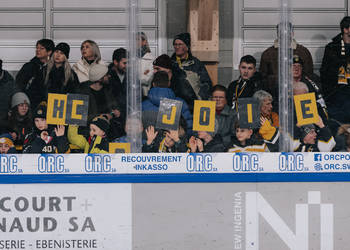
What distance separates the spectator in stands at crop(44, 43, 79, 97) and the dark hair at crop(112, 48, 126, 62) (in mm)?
306

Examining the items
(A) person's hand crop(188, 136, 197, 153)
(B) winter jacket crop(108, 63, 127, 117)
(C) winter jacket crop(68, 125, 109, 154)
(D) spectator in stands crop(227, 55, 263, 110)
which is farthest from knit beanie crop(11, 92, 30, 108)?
(D) spectator in stands crop(227, 55, 263, 110)

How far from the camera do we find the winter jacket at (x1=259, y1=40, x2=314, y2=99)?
10.3 feet

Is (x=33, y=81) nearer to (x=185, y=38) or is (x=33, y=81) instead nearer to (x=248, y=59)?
(x=185, y=38)

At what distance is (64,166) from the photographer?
3.18 metres

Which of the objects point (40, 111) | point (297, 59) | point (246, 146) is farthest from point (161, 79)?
point (297, 59)

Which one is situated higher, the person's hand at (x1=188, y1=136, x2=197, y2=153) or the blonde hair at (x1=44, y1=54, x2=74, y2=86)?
the blonde hair at (x1=44, y1=54, x2=74, y2=86)

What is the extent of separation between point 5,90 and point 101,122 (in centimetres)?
67

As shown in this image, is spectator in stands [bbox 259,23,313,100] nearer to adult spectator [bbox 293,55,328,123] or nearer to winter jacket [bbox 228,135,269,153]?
adult spectator [bbox 293,55,328,123]

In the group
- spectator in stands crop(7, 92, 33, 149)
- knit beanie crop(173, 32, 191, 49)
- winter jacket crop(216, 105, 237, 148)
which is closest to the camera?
knit beanie crop(173, 32, 191, 49)

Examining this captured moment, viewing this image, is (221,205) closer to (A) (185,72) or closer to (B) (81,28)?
(A) (185,72)

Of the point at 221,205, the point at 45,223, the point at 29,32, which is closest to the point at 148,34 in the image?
the point at 29,32

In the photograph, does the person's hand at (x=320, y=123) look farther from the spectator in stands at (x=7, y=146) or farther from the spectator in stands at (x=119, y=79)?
the spectator in stands at (x=7, y=146)

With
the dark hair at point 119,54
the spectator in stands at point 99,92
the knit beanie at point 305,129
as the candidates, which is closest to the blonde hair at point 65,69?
the spectator in stands at point 99,92

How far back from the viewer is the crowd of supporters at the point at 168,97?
A: 3072mm
